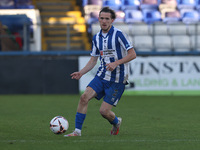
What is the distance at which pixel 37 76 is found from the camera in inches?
670

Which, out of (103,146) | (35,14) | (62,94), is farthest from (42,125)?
(35,14)

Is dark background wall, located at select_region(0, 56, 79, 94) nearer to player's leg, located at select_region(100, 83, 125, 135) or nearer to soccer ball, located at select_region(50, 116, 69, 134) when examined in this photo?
player's leg, located at select_region(100, 83, 125, 135)

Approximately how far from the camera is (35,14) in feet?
66.0

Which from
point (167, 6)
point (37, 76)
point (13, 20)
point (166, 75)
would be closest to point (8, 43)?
point (13, 20)

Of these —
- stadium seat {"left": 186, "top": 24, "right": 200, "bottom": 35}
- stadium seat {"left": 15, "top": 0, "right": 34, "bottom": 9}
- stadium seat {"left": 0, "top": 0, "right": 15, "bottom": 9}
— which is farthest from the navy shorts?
stadium seat {"left": 0, "top": 0, "right": 15, "bottom": 9}

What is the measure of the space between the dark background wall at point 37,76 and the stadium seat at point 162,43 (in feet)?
9.68

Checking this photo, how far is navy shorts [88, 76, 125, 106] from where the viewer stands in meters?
7.01

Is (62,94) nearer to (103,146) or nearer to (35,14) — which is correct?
(35,14)

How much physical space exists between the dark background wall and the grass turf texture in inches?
133

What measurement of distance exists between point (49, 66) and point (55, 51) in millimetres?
591

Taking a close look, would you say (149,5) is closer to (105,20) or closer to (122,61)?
(105,20)

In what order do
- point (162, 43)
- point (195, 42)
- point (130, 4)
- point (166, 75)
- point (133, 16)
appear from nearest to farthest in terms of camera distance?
point (166, 75), point (195, 42), point (162, 43), point (133, 16), point (130, 4)

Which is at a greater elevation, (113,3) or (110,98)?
(113,3)

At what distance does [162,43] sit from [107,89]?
10834 millimetres
